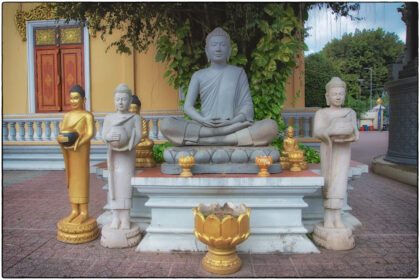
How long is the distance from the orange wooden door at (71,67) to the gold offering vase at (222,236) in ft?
25.4

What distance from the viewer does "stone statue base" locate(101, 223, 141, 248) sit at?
3238 millimetres

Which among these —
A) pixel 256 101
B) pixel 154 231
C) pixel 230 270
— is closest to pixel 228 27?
pixel 256 101

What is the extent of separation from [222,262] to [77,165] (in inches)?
71.8

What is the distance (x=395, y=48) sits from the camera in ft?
96.2

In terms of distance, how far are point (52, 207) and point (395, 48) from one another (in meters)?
32.9

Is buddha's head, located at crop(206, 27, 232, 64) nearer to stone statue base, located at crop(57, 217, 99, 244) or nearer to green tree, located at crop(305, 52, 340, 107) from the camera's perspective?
stone statue base, located at crop(57, 217, 99, 244)

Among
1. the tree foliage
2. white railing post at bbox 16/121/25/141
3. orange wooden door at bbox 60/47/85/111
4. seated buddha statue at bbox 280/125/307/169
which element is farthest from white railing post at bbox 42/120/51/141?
the tree foliage

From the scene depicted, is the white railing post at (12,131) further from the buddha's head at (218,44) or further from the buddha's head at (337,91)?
the buddha's head at (337,91)

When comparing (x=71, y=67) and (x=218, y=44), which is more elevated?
(x=71, y=67)

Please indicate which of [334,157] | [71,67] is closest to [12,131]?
[71,67]

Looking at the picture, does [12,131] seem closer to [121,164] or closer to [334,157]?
[121,164]

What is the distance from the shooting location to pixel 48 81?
30.1ft

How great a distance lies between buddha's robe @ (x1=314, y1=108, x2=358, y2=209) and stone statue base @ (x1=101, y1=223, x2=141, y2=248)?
205cm

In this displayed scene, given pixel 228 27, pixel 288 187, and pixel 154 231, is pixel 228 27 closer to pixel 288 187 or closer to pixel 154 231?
pixel 288 187
